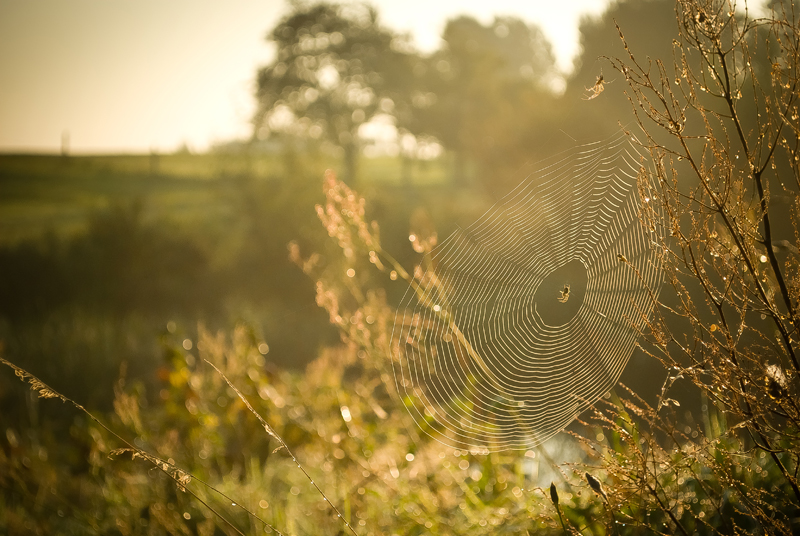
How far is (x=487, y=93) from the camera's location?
67.6 ft

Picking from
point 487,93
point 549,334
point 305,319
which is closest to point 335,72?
point 487,93

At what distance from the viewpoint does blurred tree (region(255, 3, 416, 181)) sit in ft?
74.6

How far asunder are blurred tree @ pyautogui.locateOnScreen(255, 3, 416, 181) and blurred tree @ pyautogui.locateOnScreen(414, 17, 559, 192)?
70.9 inches

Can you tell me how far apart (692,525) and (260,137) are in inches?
718

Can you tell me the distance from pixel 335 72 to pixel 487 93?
7405mm

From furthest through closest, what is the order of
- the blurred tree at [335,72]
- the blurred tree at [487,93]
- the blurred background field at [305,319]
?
the blurred tree at [335,72]
the blurred tree at [487,93]
the blurred background field at [305,319]

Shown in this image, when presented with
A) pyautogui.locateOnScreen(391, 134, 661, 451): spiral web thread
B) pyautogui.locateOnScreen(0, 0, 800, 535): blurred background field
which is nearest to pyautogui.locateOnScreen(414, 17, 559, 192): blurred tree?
pyautogui.locateOnScreen(0, 0, 800, 535): blurred background field

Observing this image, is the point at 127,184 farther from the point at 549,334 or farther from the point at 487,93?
the point at 549,334

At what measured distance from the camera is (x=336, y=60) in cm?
2377

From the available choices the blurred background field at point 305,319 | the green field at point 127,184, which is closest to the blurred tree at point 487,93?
the blurred background field at point 305,319

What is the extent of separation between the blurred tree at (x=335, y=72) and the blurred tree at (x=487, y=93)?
1.80 m

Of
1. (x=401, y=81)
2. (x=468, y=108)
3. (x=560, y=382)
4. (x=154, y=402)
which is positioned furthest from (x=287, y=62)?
(x=560, y=382)

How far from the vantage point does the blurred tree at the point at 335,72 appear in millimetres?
22750

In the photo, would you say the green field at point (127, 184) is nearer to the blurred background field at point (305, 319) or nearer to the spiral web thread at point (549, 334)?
the blurred background field at point (305, 319)
